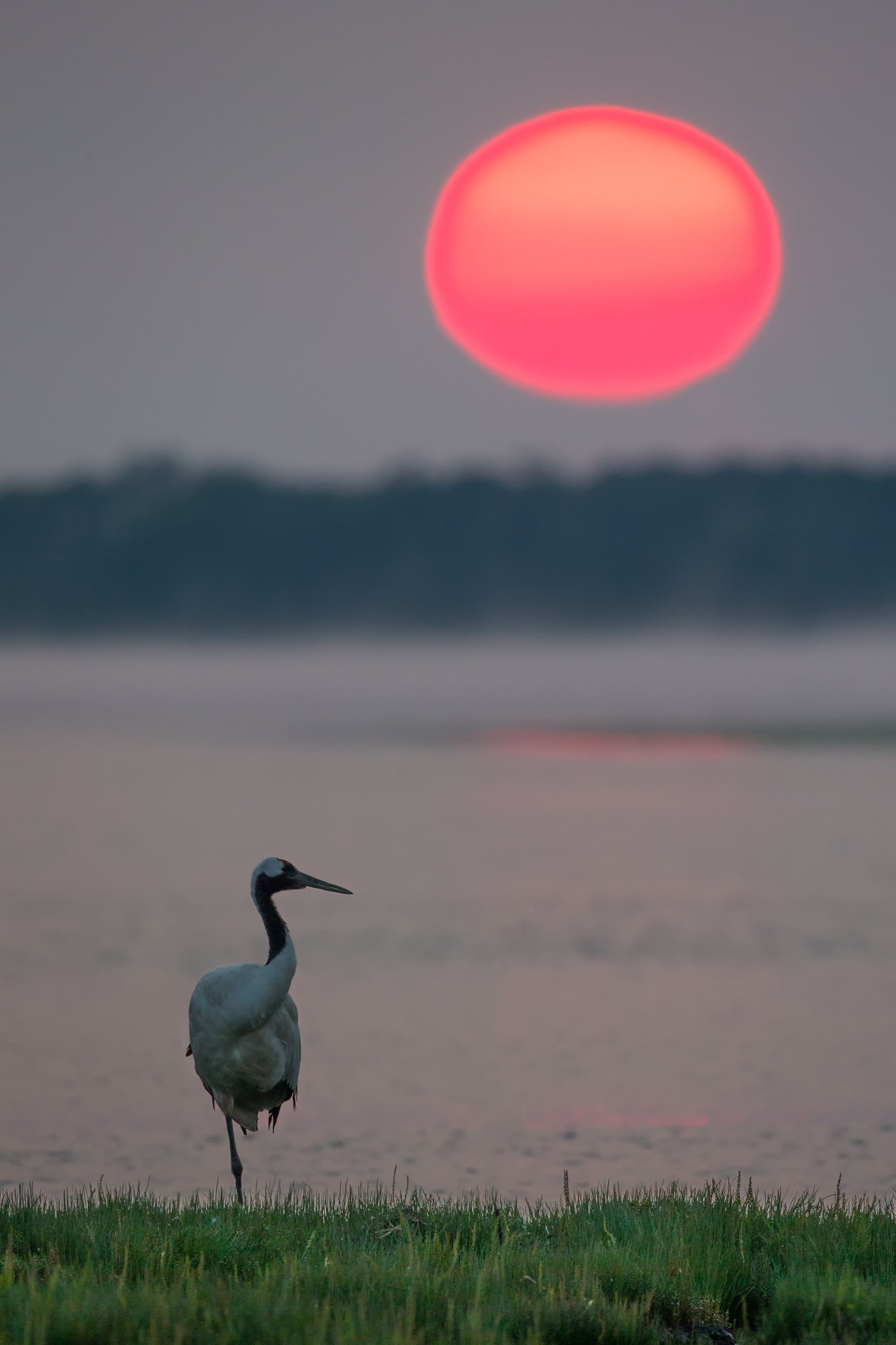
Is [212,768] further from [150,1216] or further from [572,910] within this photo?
[150,1216]

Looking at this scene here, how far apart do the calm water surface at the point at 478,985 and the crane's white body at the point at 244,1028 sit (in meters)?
2.11

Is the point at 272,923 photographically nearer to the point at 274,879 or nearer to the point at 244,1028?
the point at 274,879

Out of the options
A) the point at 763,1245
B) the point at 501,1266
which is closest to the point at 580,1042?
the point at 763,1245

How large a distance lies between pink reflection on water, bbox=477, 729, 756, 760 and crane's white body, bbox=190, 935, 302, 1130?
88.8 metres

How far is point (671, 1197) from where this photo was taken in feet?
32.9

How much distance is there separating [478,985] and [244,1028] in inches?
562

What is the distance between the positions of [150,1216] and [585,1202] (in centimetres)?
266

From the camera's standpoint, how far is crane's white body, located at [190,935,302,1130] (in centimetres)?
1115

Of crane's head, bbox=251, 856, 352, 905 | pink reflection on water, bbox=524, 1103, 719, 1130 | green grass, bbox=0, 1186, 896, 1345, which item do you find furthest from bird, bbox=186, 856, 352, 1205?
pink reflection on water, bbox=524, 1103, 719, 1130

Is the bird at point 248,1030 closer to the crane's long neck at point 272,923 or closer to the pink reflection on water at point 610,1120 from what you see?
the crane's long neck at point 272,923

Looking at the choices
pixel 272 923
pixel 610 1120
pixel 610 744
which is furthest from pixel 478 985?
pixel 610 744

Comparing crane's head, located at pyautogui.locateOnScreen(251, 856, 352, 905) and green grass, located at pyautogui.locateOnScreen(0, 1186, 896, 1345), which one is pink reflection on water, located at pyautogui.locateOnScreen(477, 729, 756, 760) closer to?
crane's head, located at pyautogui.locateOnScreen(251, 856, 352, 905)

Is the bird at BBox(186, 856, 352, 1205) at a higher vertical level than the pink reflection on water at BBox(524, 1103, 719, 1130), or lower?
higher

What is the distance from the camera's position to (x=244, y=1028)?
36.8 feet
